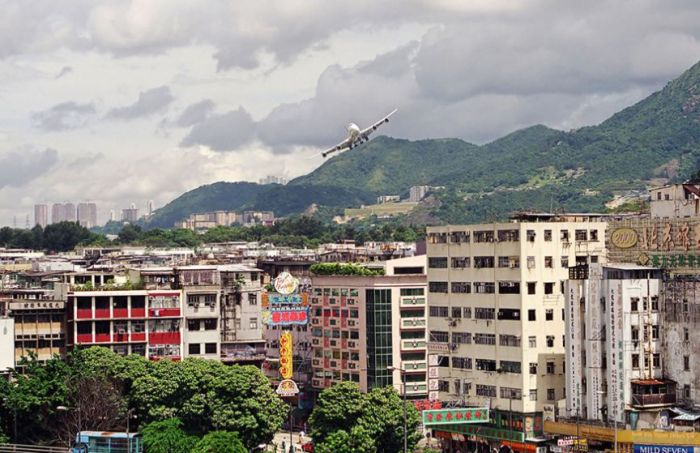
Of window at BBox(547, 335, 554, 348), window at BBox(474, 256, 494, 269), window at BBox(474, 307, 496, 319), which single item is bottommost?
window at BBox(547, 335, 554, 348)

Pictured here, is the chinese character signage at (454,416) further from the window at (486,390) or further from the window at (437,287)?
the window at (437,287)

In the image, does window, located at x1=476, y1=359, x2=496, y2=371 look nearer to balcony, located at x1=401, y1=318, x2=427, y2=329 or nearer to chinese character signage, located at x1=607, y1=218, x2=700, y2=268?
chinese character signage, located at x1=607, y1=218, x2=700, y2=268

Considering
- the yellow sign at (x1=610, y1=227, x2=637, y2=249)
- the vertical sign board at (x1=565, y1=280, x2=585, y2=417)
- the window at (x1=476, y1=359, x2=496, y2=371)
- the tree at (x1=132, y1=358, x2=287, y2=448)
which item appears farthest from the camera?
the tree at (x1=132, y1=358, x2=287, y2=448)

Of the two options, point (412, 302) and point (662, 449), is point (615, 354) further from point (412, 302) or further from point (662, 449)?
point (412, 302)

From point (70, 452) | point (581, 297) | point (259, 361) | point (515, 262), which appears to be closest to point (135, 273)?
point (259, 361)

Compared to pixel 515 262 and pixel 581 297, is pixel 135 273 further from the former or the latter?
pixel 581 297

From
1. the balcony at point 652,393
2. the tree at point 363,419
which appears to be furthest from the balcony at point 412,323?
the balcony at point 652,393

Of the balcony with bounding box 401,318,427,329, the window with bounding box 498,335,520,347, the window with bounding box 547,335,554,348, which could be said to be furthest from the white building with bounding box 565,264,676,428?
the balcony with bounding box 401,318,427,329
